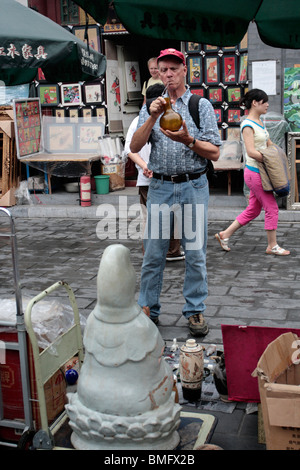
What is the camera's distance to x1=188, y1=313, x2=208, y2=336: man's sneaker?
4.88m

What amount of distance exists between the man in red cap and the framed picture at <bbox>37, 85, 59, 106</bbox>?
6.94m

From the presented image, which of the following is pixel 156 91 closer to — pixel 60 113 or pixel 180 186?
pixel 180 186

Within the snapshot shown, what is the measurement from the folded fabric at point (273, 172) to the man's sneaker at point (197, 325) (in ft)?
8.76

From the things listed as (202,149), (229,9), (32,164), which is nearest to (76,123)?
(32,164)

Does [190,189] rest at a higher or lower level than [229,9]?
lower

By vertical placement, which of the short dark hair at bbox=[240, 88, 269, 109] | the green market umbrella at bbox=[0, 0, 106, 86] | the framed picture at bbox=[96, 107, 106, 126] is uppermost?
the green market umbrella at bbox=[0, 0, 106, 86]

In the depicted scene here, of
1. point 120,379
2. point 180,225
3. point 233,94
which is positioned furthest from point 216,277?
point 233,94

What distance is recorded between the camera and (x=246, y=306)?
5621 millimetres

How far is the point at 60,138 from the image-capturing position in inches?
436

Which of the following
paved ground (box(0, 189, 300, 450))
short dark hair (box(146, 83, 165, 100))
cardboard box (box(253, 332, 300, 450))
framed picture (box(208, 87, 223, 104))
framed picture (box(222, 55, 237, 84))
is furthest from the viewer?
framed picture (box(208, 87, 223, 104))

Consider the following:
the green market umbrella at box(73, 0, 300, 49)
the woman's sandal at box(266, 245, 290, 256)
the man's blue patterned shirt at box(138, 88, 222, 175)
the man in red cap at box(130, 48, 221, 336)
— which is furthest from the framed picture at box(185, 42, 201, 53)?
the green market umbrella at box(73, 0, 300, 49)

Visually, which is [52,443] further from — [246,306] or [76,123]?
[76,123]

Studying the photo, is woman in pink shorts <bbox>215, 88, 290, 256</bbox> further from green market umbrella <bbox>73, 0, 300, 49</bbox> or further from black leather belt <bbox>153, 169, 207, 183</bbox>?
green market umbrella <bbox>73, 0, 300, 49</bbox>

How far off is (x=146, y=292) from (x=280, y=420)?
226 cm
